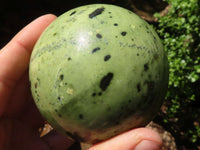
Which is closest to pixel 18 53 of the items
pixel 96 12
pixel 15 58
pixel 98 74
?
pixel 15 58

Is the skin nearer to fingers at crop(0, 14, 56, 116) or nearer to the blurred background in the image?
fingers at crop(0, 14, 56, 116)

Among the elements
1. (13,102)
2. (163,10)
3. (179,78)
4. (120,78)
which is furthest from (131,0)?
(120,78)

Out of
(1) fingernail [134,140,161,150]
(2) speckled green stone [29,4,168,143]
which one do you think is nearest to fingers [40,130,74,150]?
(2) speckled green stone [29,4,168,143]

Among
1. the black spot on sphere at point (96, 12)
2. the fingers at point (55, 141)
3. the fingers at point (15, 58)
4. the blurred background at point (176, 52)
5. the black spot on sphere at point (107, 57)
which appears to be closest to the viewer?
the black spot on sphere at point (107, 57)

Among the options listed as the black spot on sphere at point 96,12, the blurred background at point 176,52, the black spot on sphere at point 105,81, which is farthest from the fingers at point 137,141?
the blurred background at point 176,52

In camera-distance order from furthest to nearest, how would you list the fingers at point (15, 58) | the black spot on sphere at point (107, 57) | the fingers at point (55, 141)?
1. the fingers at point (55, 141)
2. the fingers at point (15, 58)
3. the black spot on sphere at point (107, 57)

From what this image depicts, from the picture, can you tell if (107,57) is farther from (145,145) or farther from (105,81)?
(145,145)

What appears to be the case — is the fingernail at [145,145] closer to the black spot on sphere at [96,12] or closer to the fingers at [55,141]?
the black spot on sphere at [96,12]
